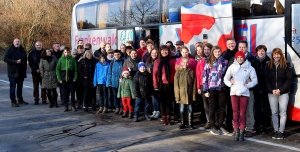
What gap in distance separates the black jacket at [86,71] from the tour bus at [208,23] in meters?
2.20

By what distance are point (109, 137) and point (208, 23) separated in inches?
152

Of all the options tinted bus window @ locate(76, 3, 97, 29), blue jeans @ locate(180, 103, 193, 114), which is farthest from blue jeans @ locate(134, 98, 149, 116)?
tinted bus window @ locate(76, 3, 97, 29)

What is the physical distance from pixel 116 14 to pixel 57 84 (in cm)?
352

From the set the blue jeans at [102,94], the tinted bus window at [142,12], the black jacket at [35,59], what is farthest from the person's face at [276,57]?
the black jacket at [35,59]

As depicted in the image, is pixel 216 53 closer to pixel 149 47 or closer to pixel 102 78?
pixel 149 47

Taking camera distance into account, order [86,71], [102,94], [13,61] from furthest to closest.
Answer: [13,61], [86,71], [102,94]

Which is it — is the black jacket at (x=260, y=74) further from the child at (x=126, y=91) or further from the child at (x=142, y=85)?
the child at (x=126, y=91)

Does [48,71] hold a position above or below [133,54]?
below

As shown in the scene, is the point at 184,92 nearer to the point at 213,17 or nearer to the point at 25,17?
the point at 213,17

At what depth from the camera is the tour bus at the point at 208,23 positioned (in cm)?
812

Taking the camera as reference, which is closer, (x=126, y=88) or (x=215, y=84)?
(x=215, y=84)

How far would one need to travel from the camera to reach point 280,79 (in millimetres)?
7547

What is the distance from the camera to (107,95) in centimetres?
1077

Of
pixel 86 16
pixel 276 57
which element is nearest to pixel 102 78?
pixel 276 57
